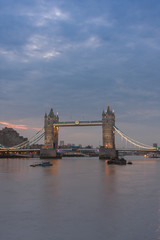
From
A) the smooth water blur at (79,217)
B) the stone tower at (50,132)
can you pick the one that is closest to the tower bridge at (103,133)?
the stone tower at (50,132)

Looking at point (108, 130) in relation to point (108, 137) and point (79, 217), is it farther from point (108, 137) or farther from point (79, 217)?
point (79, 217)

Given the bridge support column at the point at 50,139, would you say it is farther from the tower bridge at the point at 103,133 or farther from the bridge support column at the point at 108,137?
the bridge support column at the point at 108,137

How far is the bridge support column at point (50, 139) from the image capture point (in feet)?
356

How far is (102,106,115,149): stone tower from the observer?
103662 mm

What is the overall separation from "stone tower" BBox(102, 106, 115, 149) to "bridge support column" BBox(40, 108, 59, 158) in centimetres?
2117

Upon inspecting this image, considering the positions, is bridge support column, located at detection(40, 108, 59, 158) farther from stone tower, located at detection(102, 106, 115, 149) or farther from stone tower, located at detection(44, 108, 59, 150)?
stone tower, located at detection(102, 106, 115, 149)

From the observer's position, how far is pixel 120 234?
10398 mm

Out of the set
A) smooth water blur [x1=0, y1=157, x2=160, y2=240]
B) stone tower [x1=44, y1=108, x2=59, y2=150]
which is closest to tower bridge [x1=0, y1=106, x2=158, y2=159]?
stone tower [x1=44, y1=108, x2=59, y2=150]

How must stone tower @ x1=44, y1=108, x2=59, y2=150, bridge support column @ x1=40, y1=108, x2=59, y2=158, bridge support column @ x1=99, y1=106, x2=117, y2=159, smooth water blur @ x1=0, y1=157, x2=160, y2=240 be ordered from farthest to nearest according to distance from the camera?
stone tower @ x1=44, y1=108, x2=59, y2=150 → bridge support column @ x1=40, y1=108, x2=59, y2=158 → bridge support column @ x1=99, y1=106, x2=117, y2=159 → smooth water blur @ x1=0, y1=157, x2=160, y2=240

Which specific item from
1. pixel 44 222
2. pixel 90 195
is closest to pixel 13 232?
pixel 44 222

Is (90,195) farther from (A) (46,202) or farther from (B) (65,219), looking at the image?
(B) (65,219)

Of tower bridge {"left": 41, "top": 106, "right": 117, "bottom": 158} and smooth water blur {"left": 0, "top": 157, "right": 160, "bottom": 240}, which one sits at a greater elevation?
tower bridge {"left": 41, "top": 106, "right": 117, "bottom": 158}

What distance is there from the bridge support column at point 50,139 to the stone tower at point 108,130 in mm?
21175

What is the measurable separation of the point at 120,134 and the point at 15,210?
95727 millimetres
